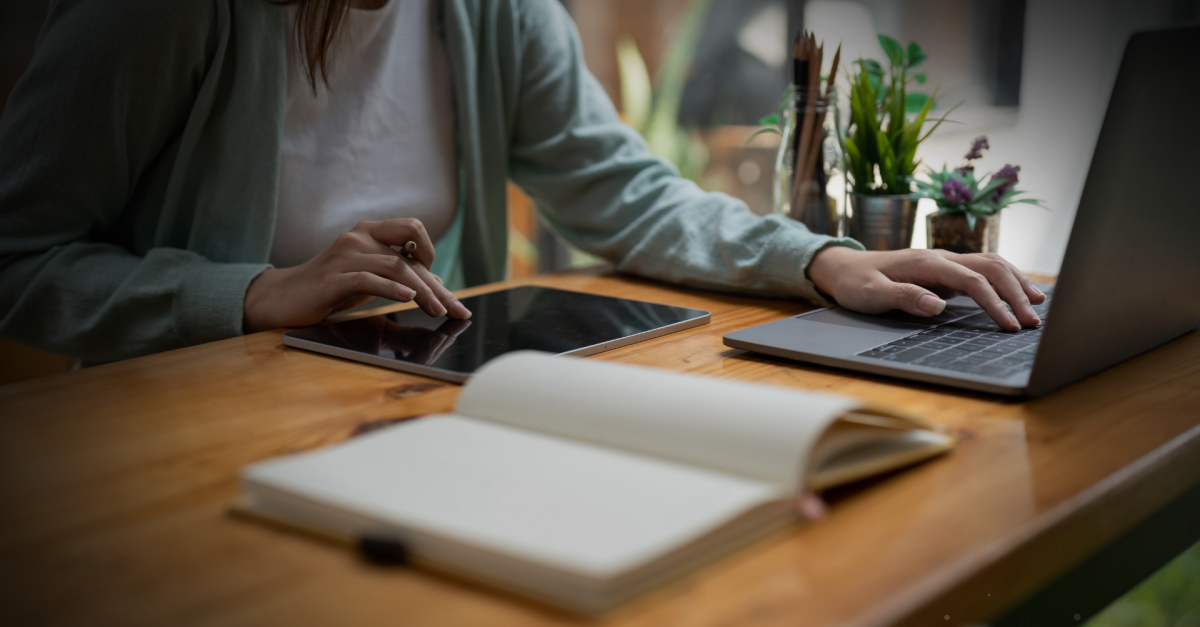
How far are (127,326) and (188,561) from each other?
0.56 m

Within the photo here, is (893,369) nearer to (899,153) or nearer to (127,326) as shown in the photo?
(899,153)

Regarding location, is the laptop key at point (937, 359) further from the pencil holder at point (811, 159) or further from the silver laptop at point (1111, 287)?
the pencil holder at point (811, 159)

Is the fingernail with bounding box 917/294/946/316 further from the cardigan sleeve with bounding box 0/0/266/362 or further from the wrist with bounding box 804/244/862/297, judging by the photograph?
the cardigan sleeve with bounding box 0/0/266/362

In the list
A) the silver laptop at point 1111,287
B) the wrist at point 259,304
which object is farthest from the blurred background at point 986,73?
the wrist at point 259,304

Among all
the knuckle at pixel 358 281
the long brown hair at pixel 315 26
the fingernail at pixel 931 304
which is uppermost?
the long brown hair at pixel 315 26

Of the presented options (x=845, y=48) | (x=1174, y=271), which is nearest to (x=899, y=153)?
(x=1174, y=271)

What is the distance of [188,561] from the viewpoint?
0.37 m

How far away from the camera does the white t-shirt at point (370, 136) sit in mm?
1055

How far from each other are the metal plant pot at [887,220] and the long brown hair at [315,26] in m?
0.64

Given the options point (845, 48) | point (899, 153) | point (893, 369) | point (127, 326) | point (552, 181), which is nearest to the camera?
point (893, 369)

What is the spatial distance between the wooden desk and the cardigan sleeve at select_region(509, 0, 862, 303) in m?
0.28

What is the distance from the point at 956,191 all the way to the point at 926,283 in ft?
0.82

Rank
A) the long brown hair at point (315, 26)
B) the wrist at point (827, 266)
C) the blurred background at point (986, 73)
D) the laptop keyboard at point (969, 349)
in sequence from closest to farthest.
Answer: the laptop keyboard at point (969, 349), the wrist at point (827, 266), the long brown hair at point (315, 26), the blurred background at point (986, 73)

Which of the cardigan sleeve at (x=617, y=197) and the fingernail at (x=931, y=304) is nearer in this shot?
the fingernail at (x=931, y=304)
